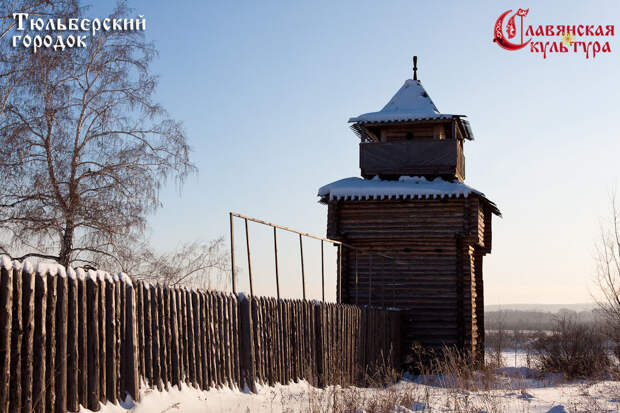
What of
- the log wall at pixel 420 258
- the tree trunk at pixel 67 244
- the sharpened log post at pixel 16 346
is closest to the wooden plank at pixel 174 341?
the sharpened log post at pixel 16 346

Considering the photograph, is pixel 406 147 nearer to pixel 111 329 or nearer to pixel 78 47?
pixel 78 47

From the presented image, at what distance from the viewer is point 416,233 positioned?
2189cm

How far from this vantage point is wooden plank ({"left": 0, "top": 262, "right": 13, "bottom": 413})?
21.2ft

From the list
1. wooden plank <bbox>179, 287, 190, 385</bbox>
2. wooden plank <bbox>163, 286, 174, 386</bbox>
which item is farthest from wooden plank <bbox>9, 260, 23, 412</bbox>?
wooden plank <bbox>179, 287, 190, 385</bbox>

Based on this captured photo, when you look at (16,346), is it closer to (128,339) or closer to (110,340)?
(110,340)

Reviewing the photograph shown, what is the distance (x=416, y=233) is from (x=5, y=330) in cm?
1653

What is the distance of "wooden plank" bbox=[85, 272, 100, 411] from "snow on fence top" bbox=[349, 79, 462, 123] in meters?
17.1

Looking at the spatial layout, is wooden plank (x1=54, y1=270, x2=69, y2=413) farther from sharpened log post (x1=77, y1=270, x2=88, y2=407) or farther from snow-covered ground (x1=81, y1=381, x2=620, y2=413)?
snow-covered ground (x1=81, y1=381, x2=620, y2=413)

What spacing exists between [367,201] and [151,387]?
14.6m

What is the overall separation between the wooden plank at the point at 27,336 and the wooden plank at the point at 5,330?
18 cm

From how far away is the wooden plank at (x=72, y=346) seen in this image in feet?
23.5

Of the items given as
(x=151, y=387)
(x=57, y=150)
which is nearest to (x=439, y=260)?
(x=57, y=150)

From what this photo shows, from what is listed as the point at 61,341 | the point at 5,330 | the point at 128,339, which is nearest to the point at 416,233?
the point at 128,339

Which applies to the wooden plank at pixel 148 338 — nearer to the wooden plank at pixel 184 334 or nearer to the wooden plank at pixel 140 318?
the wooden plank at pixel 140 318
